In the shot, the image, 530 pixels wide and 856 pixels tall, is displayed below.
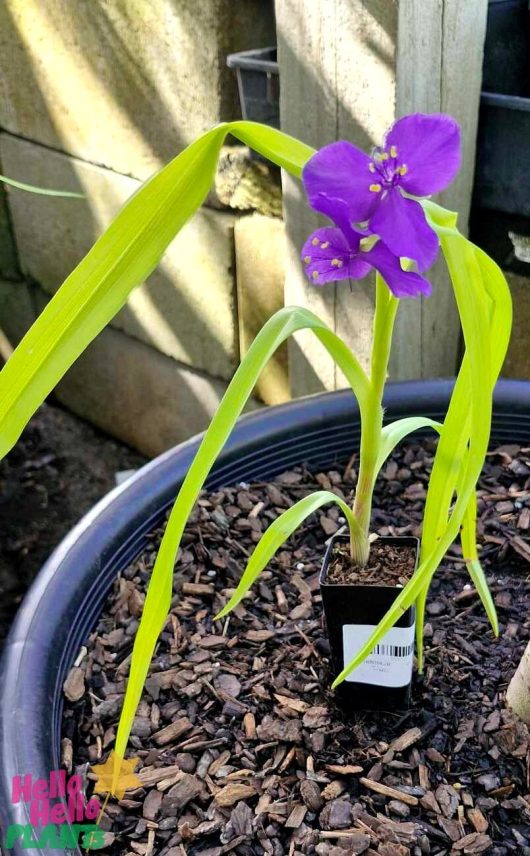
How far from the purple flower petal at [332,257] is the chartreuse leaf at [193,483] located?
0.06 metres

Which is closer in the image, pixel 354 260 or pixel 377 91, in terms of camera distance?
pixel 354 260

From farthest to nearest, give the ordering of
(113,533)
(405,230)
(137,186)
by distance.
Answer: (137,186)
(113,533)
(405,230)

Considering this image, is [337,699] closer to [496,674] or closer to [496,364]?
[496,674]

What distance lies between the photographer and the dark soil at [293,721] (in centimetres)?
74

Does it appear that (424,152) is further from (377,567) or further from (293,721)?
(293,721)

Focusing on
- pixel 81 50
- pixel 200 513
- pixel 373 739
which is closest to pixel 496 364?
pixel 373 739

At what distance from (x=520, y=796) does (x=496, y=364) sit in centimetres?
40

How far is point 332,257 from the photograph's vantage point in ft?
1.79

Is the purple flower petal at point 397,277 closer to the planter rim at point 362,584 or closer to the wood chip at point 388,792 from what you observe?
the planter rim at point 362,584

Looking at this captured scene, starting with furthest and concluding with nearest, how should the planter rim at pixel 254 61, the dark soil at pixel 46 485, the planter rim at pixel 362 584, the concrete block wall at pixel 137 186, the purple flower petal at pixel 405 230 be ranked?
the dark soil at pixel 46 485 → the concrete block wall at pixel 137 186 → the planter rim at pixel 254 61 → the planter rim at pixel 362 584 → the purple flower petal at pixel 405 230

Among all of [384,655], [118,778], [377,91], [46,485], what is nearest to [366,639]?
[384,655]

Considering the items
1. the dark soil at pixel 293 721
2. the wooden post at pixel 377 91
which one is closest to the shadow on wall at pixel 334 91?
the wooden post at pixel 377 91

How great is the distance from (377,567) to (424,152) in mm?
399

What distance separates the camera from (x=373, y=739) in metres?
0.80
